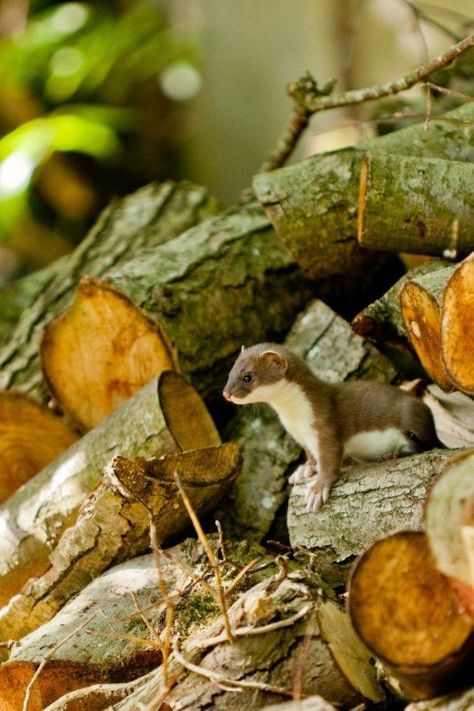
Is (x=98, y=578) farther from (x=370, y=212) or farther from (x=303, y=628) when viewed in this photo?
(x=370, y=212)

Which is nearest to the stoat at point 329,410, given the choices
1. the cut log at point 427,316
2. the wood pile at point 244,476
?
the wood pile at point 244,476

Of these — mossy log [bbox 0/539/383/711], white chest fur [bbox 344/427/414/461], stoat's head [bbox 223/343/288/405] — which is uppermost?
stoat's head [bbox 223/343/288/405]

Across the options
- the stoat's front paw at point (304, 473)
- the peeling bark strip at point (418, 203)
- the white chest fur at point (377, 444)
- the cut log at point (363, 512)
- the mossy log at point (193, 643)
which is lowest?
the white chest fur at point (377, 444)

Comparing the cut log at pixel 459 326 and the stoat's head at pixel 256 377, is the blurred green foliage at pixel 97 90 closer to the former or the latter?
the stoat's head at pixel 256 377

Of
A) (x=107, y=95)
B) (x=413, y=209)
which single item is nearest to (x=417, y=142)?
(x=413, y=209)

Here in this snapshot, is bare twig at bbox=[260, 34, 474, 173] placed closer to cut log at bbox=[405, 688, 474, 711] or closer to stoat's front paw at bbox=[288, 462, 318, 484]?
stoat's front paw at bbox=[288, 462, 318, 484]

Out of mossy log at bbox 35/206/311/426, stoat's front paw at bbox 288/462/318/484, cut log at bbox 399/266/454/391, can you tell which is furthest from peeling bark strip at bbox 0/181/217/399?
cut log at bbox 399/266/454/391

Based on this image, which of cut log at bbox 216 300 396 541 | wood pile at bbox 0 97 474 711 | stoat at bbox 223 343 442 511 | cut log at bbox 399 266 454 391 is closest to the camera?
wood pile at bbox 0 97 474 711
